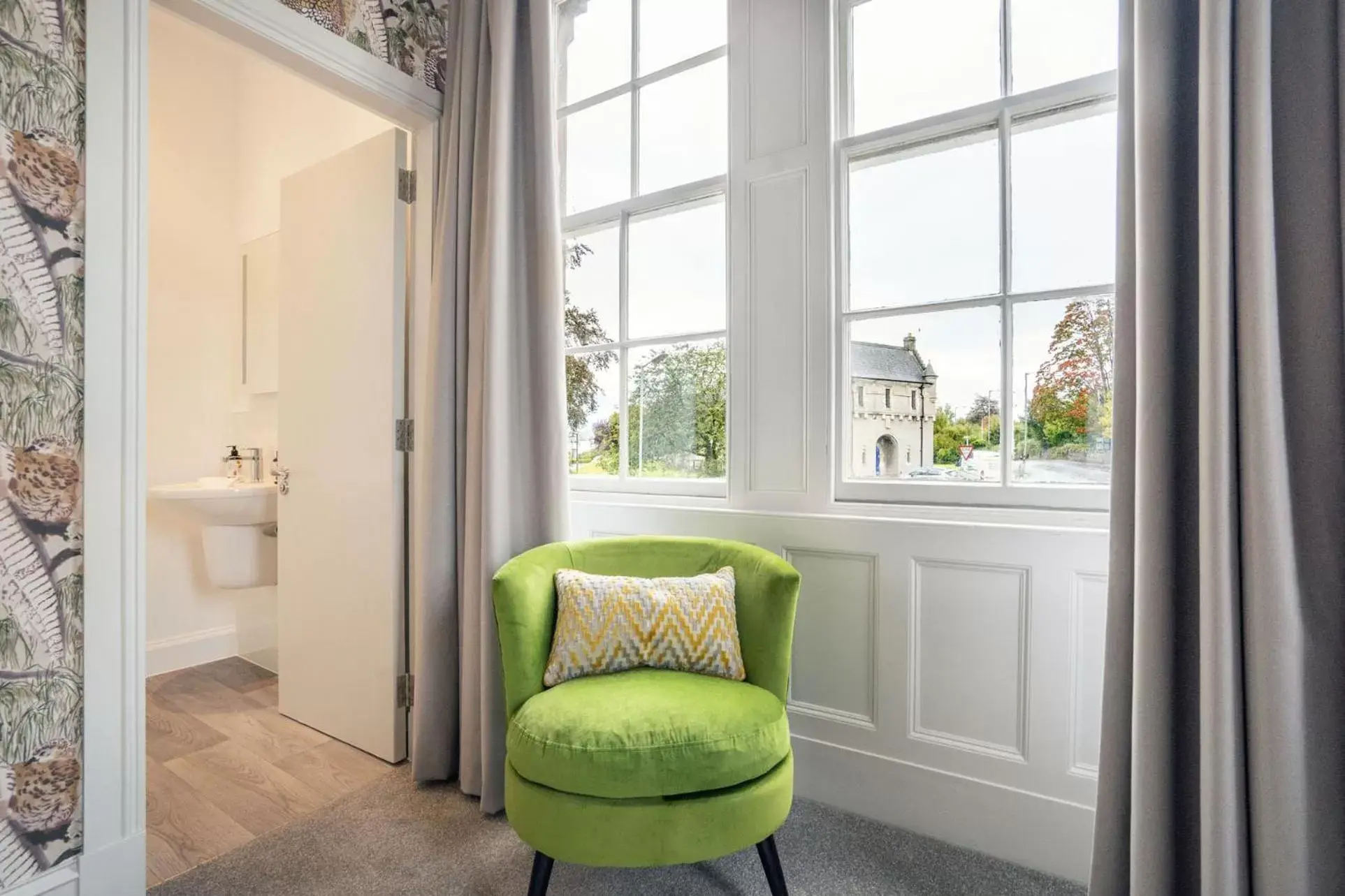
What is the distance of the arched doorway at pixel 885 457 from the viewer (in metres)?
1.78

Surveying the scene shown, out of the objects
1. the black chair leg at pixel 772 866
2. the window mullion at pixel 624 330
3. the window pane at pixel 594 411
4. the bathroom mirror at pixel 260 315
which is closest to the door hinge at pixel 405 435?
the window pane at pixel 594 411

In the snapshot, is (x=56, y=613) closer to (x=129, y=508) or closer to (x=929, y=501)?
(x=129, y=508)

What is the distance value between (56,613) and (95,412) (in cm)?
43

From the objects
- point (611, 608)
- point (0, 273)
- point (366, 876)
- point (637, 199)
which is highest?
point (637, 199)

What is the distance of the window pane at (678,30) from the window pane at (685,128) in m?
0.07

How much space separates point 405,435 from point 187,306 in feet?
5.95

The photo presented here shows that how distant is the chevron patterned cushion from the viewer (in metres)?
1.49

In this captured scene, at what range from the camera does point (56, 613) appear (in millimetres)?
1363

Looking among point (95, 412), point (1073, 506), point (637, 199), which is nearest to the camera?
point (95, 412)

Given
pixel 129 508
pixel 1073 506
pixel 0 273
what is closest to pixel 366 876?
pixel 129 508

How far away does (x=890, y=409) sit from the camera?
1781 millimetres

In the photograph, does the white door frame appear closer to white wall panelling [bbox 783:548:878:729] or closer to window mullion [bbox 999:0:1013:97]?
white wall panelling [bbox 783:548:878:729]

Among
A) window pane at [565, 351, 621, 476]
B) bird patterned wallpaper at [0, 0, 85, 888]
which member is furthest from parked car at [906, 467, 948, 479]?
bird patterned wallpaper at [0, 0, 85, 888]

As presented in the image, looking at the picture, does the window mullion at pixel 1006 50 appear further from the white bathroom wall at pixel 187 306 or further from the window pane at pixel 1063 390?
the white bathroom wall at pixel 187 306
